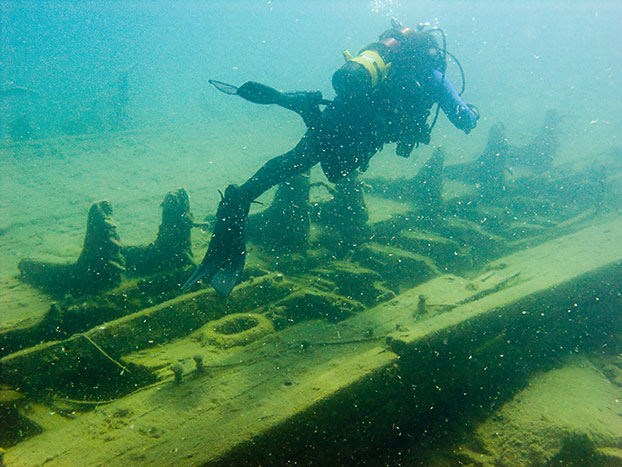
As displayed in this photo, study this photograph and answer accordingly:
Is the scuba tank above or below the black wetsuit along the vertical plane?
above

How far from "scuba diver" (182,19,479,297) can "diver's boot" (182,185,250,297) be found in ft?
0.04

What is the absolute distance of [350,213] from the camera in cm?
590

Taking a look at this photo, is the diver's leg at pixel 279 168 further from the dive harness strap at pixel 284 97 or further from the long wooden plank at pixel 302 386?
the long wooden plank at pixel 302 386

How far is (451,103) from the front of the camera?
169 inches

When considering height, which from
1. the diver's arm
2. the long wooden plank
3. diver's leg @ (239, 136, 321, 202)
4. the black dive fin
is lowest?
the long wooden plank

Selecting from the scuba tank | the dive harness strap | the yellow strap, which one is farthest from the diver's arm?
the dive harness strap

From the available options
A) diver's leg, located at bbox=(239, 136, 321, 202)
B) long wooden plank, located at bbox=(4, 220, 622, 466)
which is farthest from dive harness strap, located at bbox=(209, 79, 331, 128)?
long wooden plank, located at bbox=(4, 220, 622, 466)

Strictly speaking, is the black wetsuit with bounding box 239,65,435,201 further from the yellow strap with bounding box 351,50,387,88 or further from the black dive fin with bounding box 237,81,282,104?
the black dive fin with bounding box 237,81,282,104

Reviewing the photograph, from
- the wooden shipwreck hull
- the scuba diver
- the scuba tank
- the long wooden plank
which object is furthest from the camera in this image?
the scuba diver

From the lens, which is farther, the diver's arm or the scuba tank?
the diver's arm

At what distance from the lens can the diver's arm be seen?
4.17 metres

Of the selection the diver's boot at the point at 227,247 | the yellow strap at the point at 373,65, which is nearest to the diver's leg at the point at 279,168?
the diver's boot at the point at 227,247

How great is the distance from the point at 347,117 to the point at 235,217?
68.6 inches

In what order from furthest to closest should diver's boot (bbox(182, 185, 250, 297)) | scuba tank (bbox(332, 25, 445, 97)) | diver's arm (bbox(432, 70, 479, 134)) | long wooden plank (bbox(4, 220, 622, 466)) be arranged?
diver's arm (bbox(432, 70, 479, 134)) → diver's boot (bbox(182, 185, 250, 297)) → scuba tank (bbox(332, 25, 445, 97)) → long wooden plank (bbox(4, 220, 622, 466))
